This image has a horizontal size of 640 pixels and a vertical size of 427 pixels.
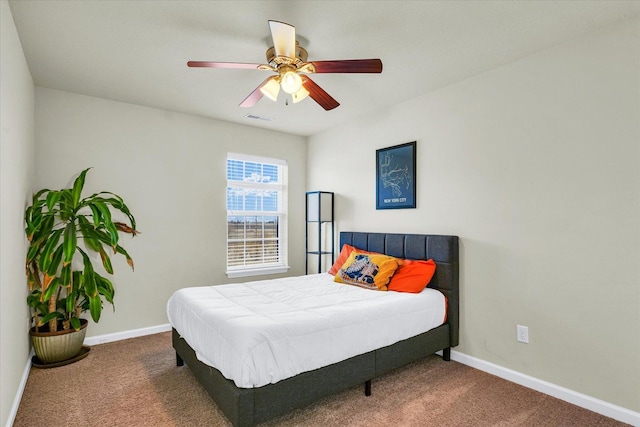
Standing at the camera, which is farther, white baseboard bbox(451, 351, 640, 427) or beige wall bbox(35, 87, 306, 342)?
beige wall bbox(35, 87, 306, 342)

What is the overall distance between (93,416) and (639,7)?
4.35 meters

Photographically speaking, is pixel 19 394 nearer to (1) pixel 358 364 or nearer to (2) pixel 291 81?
(1) pixel 358 364

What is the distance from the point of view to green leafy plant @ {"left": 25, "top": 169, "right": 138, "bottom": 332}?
9.05 ft

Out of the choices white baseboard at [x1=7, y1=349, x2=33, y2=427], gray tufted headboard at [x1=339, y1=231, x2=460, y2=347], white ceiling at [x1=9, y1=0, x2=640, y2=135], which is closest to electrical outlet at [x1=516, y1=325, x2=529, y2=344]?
gray tufted headboard at [x1=339, y1=231, x2=460, y2=347]

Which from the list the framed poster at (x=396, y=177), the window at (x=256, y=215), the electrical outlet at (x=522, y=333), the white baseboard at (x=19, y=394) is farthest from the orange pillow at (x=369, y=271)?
the white baseboard at (x=19, y=394)

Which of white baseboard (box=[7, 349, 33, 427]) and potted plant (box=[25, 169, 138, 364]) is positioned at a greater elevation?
potted plant (box=[25, 169, 138, 364])

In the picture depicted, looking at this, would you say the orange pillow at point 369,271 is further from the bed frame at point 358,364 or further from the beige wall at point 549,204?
the beige wall at point 549,204

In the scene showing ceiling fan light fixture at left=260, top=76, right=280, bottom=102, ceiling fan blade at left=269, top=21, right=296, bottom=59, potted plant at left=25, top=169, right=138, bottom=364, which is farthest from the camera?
potted plant at left=25, top=169, right=138, bottom=364

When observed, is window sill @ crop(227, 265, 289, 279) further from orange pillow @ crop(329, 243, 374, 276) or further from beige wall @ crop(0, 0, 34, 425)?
beige wall @ crop(0, 0, 34, 425)

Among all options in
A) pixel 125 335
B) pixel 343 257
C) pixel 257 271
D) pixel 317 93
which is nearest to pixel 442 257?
pixel 343 257

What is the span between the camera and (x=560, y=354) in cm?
247

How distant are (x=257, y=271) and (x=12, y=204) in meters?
2.82

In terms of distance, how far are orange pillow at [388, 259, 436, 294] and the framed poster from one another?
2.30 feet

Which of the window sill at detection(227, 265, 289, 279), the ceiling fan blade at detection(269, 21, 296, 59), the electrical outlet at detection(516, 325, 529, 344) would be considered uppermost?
the ceiling fan blade at detection(269, 21, 296, 59)
